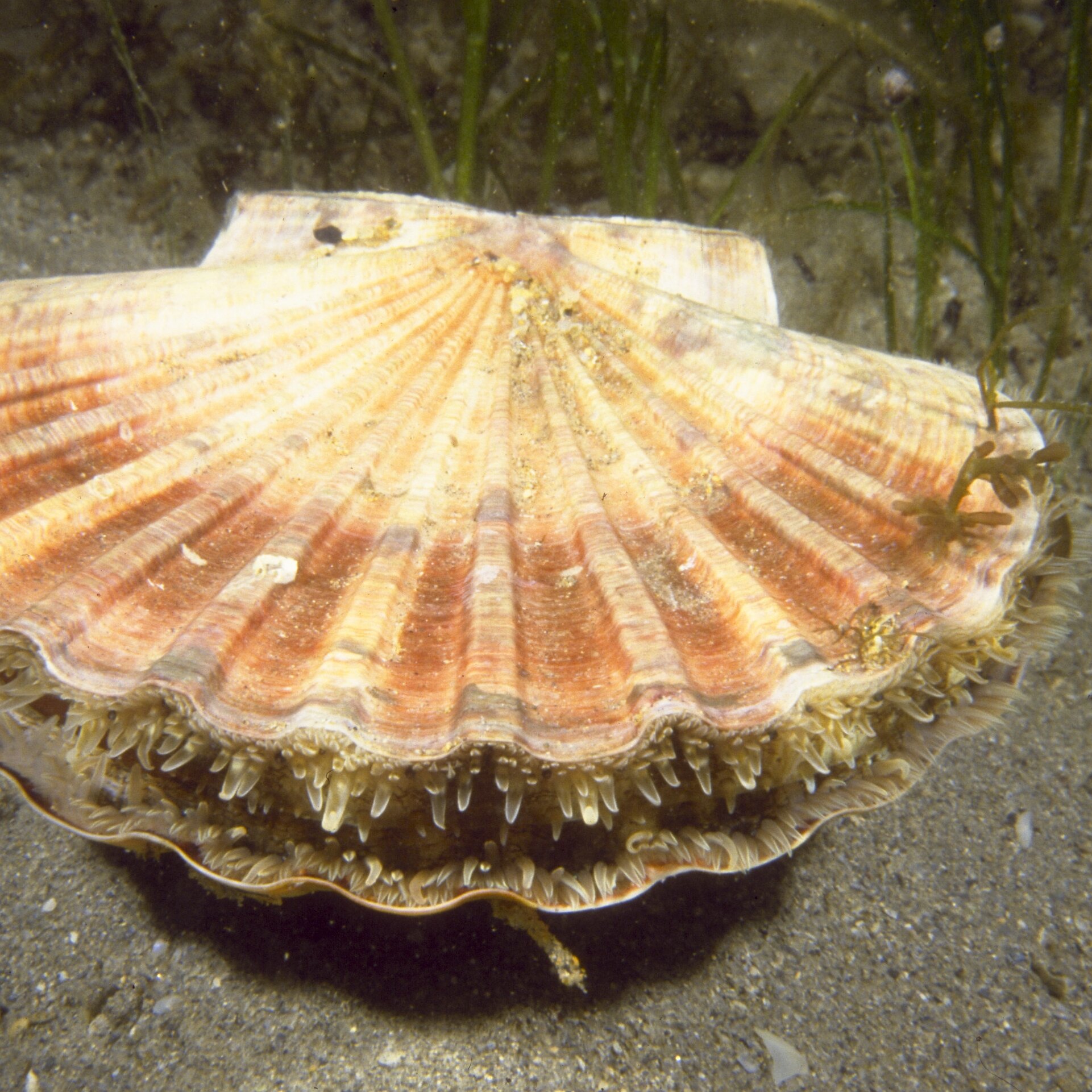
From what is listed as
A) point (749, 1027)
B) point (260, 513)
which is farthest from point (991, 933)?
point (260, 513)

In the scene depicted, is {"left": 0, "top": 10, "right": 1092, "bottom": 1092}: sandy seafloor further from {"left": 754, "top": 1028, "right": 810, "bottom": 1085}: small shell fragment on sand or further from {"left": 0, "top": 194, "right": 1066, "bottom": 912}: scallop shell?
{"left": 0, "top": 194, "right": 1066, "bottom": 912}: scallop shell

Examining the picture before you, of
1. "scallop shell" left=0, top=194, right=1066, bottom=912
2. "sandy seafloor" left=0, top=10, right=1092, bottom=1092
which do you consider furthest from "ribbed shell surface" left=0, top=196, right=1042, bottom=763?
"sandy seafloor" left=0, top=10, right=1092, bottom=1092

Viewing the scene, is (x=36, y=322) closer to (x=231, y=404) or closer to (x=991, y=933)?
(x=231, y=404)

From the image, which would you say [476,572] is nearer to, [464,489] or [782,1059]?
[464,489]

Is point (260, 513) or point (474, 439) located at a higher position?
point (474, 439)

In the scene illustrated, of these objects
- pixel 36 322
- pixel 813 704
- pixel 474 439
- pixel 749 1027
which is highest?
pixel 36 322

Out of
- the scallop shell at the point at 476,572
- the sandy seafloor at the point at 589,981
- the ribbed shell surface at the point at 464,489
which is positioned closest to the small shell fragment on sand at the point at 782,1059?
the sandy seafloor at the point at 589,981

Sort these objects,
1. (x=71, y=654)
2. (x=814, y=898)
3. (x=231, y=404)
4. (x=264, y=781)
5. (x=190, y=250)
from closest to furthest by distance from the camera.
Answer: (x=71, y=654), (x=264, y=781), (x=231, y=404), (x=814, y=898), (x=190, y=250)
